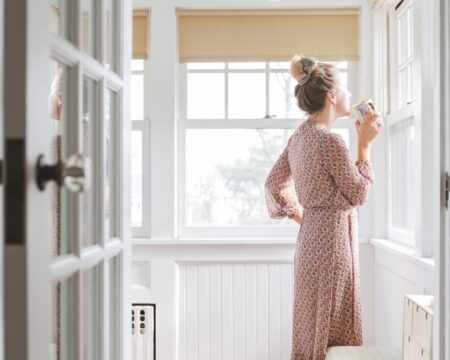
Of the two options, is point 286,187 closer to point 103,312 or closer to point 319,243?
point 319,243

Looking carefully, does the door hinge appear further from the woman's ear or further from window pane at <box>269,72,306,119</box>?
window pane at <box>269,72,306,119</box>

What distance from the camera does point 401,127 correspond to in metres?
3.10

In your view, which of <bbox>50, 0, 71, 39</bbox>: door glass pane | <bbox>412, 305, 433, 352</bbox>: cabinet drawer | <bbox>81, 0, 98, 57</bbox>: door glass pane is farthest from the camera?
<bbox>412, 305, 433, 352</bbox>: cabinet drawer

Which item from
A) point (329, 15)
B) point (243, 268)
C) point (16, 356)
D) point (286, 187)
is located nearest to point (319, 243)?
point (286, 187)

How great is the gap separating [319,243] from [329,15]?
4.74 ft

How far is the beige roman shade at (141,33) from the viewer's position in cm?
339

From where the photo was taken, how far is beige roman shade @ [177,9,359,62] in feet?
11.2

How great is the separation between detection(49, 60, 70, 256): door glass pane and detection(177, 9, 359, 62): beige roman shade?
226 centimetres

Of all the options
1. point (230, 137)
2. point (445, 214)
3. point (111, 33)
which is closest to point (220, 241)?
point (230, 137)

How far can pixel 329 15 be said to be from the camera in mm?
3428

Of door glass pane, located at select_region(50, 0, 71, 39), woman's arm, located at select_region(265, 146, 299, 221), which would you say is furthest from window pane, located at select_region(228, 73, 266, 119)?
door glass pane, located at select_region(50, 0, 71, 39)

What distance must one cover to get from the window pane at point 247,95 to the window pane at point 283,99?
46 mm

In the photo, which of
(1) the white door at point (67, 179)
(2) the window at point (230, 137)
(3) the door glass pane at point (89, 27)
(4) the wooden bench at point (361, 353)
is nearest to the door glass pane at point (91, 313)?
(1) the white door at point (67, 179)

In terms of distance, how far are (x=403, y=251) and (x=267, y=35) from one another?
4.68ft
